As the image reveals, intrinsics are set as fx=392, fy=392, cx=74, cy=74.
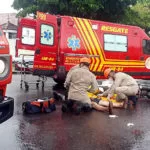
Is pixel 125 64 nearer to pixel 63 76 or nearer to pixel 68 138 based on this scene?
pixel 63 76

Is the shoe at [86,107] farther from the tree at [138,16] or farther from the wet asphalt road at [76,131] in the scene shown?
the tree at [138,16]

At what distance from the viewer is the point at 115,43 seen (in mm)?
14125

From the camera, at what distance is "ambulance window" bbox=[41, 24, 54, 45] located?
1269 centimetres

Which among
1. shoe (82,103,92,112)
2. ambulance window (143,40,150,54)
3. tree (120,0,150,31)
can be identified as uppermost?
tree (120,0,150,31)

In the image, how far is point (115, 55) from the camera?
14.1m

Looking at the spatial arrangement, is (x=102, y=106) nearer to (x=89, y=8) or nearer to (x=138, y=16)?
(x=89, y=8)

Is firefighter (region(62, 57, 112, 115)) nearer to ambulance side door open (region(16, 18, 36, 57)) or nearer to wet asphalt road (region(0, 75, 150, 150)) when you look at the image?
wet asphalt road (region(0, 75, 150, 150))

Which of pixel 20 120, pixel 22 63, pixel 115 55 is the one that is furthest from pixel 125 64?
pixel 20 120

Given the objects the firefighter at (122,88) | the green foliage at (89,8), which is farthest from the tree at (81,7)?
the firefighter at (122,88)

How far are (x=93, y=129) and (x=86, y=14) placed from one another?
13.4m

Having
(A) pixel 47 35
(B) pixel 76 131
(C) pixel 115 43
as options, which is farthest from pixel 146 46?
(B) pixel 76 131

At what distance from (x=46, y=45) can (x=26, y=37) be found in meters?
1.66

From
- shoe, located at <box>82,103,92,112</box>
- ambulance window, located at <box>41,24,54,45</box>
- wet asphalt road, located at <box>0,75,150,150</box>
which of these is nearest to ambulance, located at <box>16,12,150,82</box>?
ambulance window, located at <box>41,24,54,45</box>

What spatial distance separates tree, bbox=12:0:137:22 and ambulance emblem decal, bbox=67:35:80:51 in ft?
21.4
